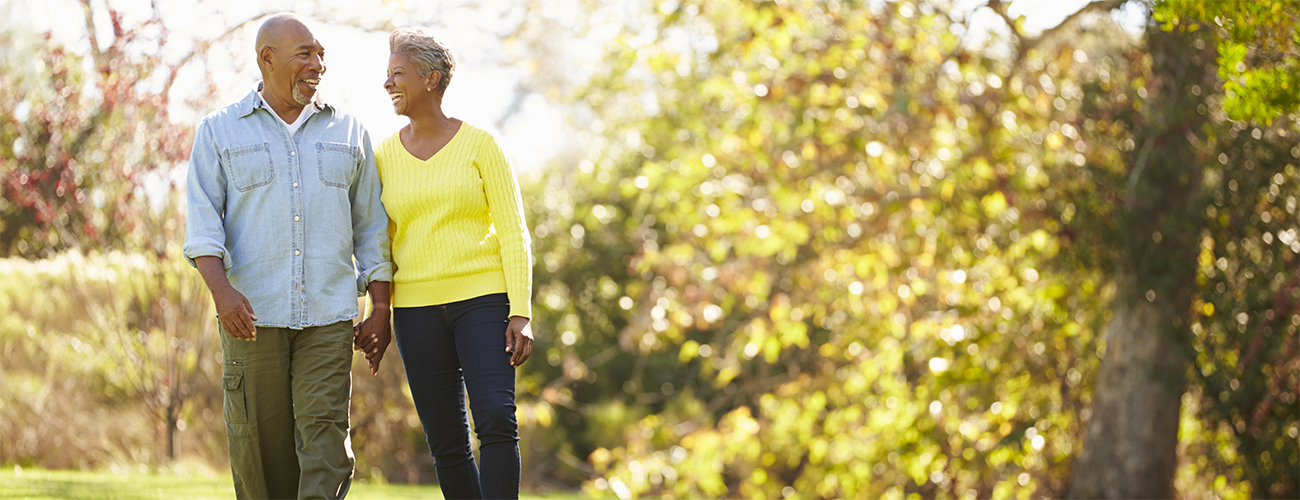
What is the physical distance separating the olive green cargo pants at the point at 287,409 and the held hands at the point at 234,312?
9 centimetres

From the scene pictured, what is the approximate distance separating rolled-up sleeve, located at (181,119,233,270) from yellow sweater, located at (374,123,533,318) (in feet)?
1.40

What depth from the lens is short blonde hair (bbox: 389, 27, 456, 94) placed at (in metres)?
2.67

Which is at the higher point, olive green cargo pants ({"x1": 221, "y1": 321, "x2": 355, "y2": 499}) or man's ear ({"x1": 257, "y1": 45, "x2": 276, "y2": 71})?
man's ear ({"x1": 257, "y1": 45, "x2": 276, "y2": 71})

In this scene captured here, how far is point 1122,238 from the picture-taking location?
5.68 m

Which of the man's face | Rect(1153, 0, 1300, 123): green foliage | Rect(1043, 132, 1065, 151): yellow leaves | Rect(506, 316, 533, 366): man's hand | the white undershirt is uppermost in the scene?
the man's face

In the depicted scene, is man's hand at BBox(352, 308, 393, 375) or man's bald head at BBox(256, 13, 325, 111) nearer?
man's bald head at BBox(256, 13, 325, 111)

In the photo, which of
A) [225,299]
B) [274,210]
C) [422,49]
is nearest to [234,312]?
[225,299]

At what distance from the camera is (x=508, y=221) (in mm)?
2695

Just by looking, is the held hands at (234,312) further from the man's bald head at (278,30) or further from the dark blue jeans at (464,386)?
the man's bald head at (278,30)

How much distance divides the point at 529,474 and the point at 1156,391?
16.5ft

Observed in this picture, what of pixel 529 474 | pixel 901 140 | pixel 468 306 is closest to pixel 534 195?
pixel 529 474

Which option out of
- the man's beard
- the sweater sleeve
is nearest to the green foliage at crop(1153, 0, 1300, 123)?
the sweater sleeve

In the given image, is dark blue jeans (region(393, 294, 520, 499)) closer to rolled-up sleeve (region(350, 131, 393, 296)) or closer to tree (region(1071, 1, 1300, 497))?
rolled-up sleeve (region(350, 131, 393, 296))

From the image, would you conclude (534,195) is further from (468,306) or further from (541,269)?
(468,306)
